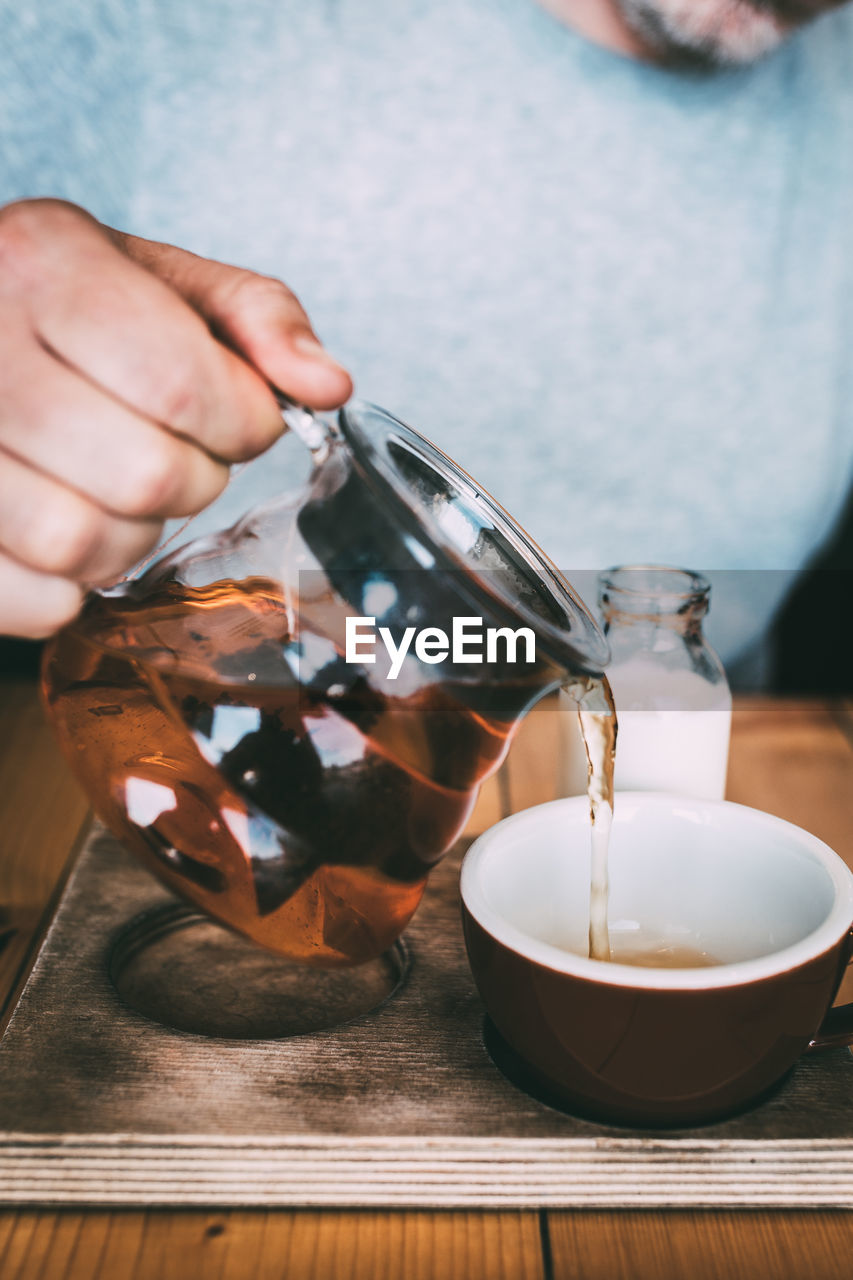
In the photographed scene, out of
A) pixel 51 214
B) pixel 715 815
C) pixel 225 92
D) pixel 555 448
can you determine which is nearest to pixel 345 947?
pixel 715 815

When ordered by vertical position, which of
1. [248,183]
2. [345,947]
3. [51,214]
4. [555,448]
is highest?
[51,214]

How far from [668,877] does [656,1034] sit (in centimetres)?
18

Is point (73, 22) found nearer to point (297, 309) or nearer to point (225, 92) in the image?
point (225, 92)

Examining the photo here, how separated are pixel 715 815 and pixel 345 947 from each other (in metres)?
0.21

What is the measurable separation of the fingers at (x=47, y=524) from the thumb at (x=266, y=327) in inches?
3.6

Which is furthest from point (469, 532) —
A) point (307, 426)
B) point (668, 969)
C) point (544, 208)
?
point (544, 208)

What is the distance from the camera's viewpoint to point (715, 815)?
0.54 m

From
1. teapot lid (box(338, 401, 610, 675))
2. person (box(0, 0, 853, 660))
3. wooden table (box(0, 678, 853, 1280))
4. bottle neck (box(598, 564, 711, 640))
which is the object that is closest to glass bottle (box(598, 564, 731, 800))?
bottle neck (box(598, 564, 711, 640))

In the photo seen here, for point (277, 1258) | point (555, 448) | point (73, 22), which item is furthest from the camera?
point (555, 448)

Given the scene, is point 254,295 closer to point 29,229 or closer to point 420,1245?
point 29,229

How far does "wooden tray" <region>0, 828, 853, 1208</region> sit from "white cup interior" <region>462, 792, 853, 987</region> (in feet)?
0.22

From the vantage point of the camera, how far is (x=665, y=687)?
67 cm

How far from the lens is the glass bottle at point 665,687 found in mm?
657

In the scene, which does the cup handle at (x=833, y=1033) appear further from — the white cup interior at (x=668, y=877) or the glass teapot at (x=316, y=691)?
the glass teapot at (x=316, y=691)
